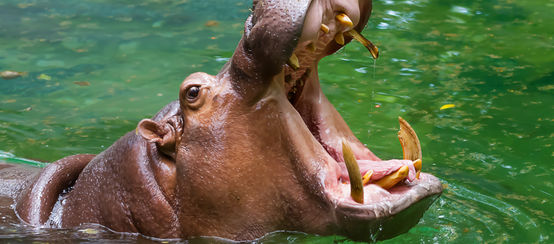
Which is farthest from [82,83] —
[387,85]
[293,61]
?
[293,61]

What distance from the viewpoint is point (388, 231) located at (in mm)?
3477

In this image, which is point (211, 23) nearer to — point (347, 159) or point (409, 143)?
point (409, 143)

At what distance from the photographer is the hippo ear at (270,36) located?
3.15 m

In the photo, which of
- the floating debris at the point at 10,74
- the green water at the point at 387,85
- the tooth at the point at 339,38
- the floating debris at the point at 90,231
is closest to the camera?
the tooth at the point at 339,38

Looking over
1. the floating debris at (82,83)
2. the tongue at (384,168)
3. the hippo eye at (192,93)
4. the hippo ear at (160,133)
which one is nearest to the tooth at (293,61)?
the hippo eye at (192,93)

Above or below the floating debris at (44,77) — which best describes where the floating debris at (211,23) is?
below

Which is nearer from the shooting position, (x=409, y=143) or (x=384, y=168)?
(x=384, y=168)

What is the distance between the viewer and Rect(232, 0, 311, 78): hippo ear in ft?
10.3

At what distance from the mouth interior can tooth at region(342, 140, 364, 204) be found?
0.04m

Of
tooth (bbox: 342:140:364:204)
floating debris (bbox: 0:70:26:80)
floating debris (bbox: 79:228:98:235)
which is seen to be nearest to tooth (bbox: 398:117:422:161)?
tooth (bbox: 342:140:364:204)

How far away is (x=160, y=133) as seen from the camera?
368cm

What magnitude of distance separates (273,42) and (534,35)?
6022 mm

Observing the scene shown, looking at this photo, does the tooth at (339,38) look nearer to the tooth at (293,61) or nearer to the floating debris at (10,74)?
the tooth at (293,61)

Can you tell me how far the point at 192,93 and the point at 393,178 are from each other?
1.02 metres
